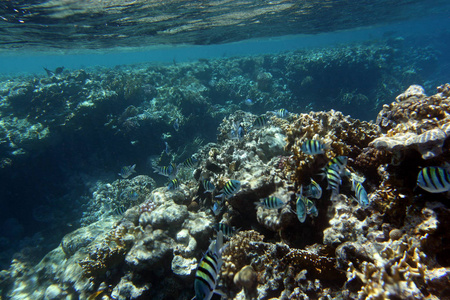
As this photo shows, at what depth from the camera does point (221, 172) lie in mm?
7441

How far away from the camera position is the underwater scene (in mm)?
3264

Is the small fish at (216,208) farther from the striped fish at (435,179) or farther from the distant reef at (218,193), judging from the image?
the striped fish at (435,179)

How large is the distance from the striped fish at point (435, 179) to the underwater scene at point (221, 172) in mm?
13

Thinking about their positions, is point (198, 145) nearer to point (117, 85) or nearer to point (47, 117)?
point (117, 85)

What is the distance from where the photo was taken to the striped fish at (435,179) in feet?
7.98

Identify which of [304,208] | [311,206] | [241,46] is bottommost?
[241,46]

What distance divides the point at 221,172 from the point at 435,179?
18.2ft

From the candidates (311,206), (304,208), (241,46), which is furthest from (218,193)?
(241,46)

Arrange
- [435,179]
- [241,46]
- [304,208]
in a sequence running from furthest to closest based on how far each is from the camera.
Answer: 1. [241,46]
2. [304,208]
3. [435,179]

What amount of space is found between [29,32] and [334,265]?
979 inches

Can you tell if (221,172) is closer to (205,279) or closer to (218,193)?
(218,193)

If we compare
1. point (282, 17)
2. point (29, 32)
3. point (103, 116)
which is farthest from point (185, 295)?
point (282, 17)

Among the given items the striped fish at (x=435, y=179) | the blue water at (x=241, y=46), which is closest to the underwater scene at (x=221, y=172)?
the striped fish at (x=435, y=179)

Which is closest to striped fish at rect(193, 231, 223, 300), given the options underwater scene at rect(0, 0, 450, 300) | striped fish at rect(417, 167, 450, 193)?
underwater scene at rect(0, 0, 450, 300)
